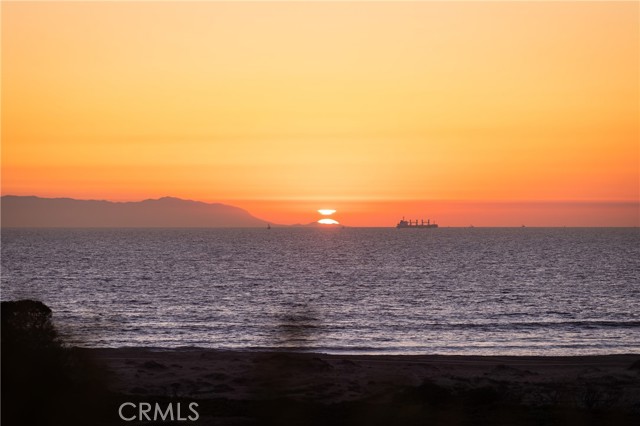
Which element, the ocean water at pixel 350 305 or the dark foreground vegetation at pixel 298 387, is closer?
the dark foreground vegetation at pixel 298 387

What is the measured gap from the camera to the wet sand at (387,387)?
9.70 metres

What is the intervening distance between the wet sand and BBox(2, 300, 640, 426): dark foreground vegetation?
32 millimetres

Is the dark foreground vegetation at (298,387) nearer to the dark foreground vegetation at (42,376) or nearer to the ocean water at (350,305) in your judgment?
the dark foreground vegetation at (42,376)

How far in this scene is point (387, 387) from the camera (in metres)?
17.8

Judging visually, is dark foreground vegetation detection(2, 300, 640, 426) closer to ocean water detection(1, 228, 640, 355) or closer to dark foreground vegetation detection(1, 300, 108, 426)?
dark foreground vegetation detection(1, 300, 108, 426)

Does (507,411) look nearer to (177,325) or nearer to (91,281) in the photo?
(177,325)

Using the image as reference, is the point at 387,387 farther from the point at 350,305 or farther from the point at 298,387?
the point at 350,305

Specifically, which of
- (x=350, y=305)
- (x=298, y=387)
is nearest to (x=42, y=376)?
(x=298, y=387)

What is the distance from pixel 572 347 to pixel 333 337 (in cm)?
1138

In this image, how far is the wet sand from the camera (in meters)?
A: 9.70

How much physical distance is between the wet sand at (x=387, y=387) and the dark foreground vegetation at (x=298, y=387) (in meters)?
0.03

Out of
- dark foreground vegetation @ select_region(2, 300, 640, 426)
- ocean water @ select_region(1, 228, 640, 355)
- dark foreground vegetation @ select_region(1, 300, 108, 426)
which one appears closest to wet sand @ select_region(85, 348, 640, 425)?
dark foreground vegetation @ select_region(2, 300, 640, 426)

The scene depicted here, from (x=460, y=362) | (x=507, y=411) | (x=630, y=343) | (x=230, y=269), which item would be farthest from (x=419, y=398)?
(x=230, y=269)

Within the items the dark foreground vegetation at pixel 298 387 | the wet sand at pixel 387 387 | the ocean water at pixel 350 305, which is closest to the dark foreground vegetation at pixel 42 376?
the dark foreground vegetation at pixel 298 387
